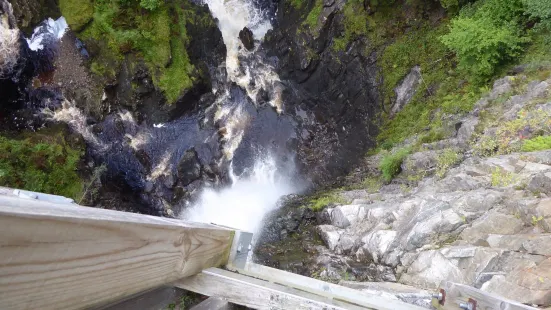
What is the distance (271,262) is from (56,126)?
9.17 m

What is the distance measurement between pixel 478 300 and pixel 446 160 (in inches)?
261

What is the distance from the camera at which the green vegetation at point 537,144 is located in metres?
7.06

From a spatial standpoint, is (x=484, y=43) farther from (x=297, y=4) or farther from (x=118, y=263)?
(x=118, y=263)

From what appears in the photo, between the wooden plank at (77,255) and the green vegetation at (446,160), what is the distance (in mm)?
8318

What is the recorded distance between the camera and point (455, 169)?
8.38 meters

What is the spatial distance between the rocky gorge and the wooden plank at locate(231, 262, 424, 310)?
7264 mm

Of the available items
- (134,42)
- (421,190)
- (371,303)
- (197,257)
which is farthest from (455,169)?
(134,42)

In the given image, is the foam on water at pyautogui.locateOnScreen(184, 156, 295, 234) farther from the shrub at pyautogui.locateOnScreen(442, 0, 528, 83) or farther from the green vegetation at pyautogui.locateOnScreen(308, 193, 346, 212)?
the shrub at pyautogui.locateOnScreen(442, 0, 528, 83)

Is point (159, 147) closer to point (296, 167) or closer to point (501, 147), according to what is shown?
point (296, 167)

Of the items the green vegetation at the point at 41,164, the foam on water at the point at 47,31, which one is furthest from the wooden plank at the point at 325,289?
the foam on water at the point at 47,31

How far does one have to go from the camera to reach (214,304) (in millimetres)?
1859

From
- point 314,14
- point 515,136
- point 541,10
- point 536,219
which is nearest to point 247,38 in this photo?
point 314,14

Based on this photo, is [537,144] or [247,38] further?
[247,38]

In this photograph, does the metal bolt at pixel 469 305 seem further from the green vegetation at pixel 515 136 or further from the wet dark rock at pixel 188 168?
the wet dark rock at pixel 188 168
